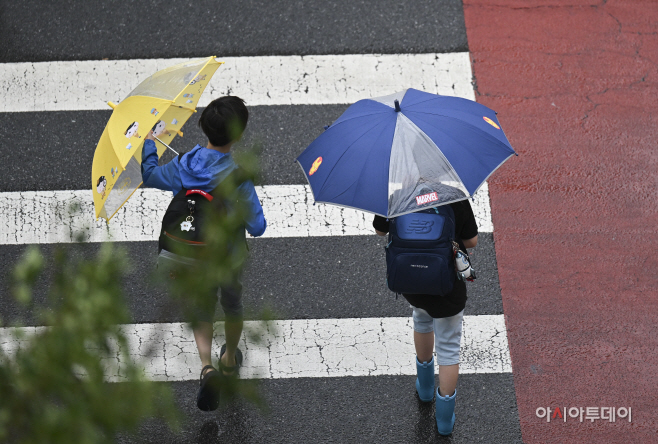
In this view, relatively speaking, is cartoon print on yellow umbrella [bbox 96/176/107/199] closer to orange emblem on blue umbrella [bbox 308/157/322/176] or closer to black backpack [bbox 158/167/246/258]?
black backpack [bbox 158/167/246/258]

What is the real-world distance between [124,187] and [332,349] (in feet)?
5.95

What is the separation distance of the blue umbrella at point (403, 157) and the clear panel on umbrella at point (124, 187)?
35.6 inches

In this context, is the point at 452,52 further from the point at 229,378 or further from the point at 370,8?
the point at 229,378

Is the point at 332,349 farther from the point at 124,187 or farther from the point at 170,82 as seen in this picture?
the point at 170,82

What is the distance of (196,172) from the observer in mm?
3408

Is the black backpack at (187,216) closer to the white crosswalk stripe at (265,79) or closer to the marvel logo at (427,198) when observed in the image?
the marvel logo at (427,198)

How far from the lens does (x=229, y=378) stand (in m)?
1.55

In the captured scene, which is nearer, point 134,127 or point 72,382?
point 72,382

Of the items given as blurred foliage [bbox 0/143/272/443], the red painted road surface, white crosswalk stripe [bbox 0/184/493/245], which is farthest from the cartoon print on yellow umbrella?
the red painted road surface

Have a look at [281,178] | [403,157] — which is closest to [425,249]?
[403,157]

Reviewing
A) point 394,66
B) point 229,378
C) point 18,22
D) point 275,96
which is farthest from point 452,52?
point 229,378

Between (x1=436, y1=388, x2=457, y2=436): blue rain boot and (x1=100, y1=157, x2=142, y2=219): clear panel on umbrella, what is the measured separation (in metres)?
2.02

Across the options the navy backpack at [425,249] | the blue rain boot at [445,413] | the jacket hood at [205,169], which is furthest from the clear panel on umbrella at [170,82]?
the blue rain boot at [445,413]

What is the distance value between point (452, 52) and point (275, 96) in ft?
5.37
